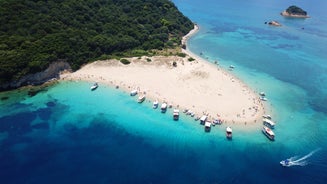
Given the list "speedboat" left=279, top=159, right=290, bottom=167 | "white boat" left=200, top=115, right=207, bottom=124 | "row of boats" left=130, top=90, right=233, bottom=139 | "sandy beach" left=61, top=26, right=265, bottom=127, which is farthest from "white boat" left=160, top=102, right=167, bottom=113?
"speedboat" left=279, top=159, right=290, bottom=167

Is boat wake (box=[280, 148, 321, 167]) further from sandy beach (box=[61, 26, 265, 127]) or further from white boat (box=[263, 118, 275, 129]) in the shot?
sandy beach (box=[61, 26, 265, 127])

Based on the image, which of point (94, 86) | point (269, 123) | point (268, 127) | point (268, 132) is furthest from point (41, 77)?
point (269, 123)

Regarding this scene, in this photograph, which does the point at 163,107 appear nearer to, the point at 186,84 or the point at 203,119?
the point at 203,119

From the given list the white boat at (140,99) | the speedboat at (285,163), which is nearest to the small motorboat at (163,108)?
the white boat at (140,99)

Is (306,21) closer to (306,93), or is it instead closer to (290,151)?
(306,93)

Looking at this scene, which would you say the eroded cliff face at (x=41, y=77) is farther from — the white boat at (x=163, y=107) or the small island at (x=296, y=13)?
the small island at (x=296, y=13)
